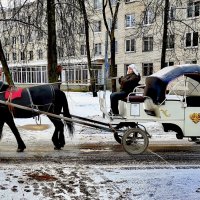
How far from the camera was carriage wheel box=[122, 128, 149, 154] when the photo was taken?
9.25 metres

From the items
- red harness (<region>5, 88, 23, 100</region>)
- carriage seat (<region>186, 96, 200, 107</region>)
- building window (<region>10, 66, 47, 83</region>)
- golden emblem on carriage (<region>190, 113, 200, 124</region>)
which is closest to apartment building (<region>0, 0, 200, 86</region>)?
building window (<region>10, 66, 47, 83</region>)

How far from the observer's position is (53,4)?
1738 cm

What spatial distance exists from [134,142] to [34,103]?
2.49 meters

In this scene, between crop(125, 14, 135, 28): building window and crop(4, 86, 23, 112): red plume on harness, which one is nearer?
crop(4, 86, 23, 112): red plume on harness

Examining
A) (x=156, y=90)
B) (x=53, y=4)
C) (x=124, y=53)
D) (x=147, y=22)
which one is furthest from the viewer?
(x=124, y=53)

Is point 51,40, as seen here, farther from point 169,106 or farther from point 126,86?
point 169,106

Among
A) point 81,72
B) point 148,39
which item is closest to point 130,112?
point 148,39

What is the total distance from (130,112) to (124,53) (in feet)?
125

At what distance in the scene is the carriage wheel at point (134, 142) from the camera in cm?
Answer: 925

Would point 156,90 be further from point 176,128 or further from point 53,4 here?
point 53,4

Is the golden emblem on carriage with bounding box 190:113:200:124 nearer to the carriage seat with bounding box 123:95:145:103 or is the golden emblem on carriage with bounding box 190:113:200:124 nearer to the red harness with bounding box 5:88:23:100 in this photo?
the carriage seat with bounding box 123:95:145:103

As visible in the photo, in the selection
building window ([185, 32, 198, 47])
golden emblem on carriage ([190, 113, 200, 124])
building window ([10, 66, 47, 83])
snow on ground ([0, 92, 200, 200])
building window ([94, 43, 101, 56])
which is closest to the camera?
snow on ground ([0, 92, 200, 200])

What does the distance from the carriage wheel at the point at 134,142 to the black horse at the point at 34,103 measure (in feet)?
4.97

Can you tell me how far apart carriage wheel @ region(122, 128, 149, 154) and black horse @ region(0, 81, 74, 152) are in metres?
1.51
